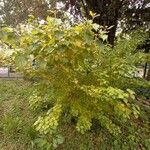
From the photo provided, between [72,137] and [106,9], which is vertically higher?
[106,9]

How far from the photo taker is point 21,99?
6852 millimetres

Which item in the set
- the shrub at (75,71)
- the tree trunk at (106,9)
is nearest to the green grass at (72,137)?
the shrub at (75,71)

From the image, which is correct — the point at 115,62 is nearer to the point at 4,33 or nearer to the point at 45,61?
the point at 45,61

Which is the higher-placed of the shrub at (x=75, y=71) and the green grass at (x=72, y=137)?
the shrub at (x=75, y=71)

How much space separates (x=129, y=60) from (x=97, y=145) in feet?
4.79

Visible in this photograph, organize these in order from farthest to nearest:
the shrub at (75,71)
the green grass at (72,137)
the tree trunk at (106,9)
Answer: the tree trunk at (106,9) < the green grass at (72,137) < the shrub at (75,71)

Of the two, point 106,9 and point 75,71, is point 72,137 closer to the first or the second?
point 75,71

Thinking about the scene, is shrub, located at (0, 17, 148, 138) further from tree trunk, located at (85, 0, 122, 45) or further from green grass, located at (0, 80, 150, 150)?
tree trunk, located at (85, 0, 122, 45)

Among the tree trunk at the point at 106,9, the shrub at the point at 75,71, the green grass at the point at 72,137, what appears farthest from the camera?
the tree trunk at the point at 106,9

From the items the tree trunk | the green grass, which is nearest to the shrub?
the green grass

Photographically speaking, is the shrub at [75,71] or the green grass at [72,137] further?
the green grass at [72,137]

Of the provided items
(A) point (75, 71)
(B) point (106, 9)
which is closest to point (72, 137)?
(A) point (75, 71)

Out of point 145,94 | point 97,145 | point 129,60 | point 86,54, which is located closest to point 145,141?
point 97,145

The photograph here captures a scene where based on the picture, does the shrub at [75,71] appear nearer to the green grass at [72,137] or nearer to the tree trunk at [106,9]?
the green grass at [72,137]
